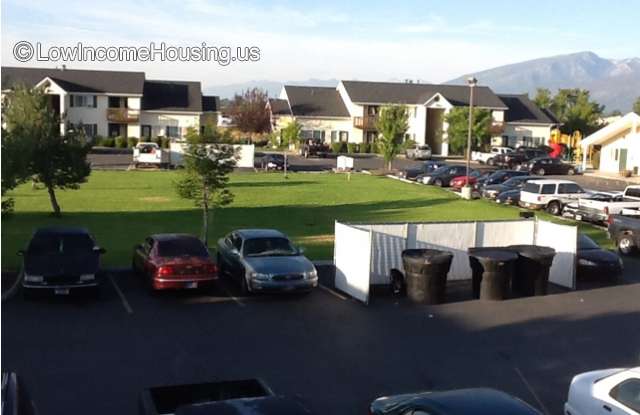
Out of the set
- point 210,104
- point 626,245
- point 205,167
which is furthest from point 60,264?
point 210,104

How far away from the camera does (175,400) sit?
8508 mm

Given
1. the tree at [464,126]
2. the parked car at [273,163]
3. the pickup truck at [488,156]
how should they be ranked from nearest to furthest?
the parked car at [273,163]
the pickup truck at [488,156]
the tree at [464,126]

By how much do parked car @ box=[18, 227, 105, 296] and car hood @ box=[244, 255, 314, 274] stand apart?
328 cm

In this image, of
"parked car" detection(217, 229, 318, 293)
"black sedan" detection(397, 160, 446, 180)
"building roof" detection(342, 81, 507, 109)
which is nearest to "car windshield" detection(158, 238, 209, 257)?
"parked car" detection(217, 229, 318, 293)

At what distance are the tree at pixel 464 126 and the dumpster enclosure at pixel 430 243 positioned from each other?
57208 mm

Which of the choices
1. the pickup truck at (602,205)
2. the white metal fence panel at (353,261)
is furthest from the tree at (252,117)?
the white metal fence panel at (353,261)

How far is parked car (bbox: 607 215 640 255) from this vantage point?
24203mm

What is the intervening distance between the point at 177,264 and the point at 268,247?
7.34ft

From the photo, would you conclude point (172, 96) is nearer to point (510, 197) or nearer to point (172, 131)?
point (172, 131)

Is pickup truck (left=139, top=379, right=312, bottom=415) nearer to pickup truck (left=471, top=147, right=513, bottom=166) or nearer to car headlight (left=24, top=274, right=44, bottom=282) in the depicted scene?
car headlight (left=24, top=274, right=44, bottom=282)

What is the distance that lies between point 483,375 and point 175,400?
19.2ft

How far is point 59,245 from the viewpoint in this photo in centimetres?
1766

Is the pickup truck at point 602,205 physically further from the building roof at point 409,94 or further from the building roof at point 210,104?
the building roof at point 210,104

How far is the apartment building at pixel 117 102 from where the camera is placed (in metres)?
76.8
